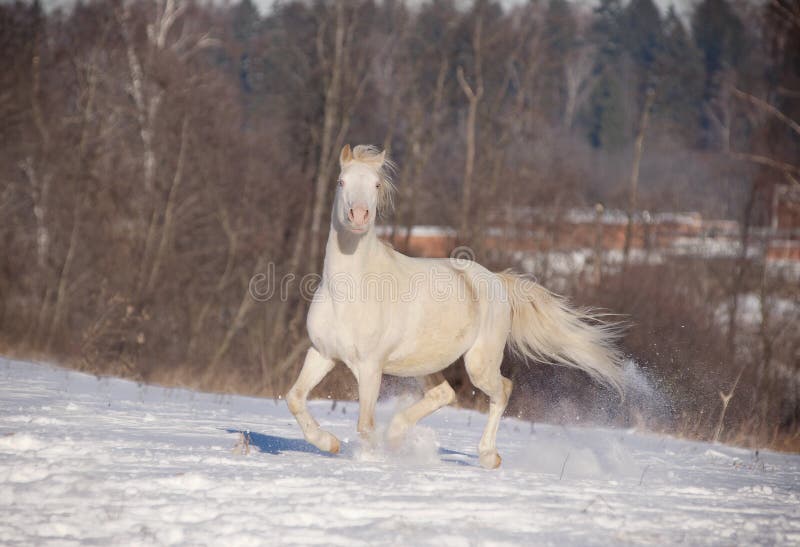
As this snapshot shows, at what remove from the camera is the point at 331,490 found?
4680 mm

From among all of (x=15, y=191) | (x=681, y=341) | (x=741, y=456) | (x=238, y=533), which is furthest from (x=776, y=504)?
(x=15, y=191)

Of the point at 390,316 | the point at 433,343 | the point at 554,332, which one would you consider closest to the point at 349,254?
the point at 390,316

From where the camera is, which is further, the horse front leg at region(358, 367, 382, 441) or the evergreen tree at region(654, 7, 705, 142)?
the evergreen tree at region(654, 7, 705, 142)

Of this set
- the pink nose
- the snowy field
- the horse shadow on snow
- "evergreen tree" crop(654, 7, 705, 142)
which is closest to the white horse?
the pink nose

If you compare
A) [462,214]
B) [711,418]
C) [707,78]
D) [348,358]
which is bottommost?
[711,418]

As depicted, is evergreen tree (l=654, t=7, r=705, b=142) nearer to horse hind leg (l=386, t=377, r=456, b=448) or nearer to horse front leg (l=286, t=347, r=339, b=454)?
horse hind leg (l=386, t=377, r=456, b=448)

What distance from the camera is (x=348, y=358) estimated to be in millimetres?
6188

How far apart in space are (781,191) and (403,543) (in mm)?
19474

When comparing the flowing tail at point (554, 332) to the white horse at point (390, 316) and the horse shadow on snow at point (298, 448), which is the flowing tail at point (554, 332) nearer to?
the white horse at point (390, 316)

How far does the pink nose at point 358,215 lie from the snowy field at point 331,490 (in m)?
1.46

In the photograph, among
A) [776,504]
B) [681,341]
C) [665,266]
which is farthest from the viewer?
[665,266]

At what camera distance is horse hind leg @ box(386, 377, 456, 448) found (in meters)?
6.61

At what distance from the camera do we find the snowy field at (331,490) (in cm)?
400

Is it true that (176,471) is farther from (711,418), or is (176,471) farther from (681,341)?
Answer: (681,341)
